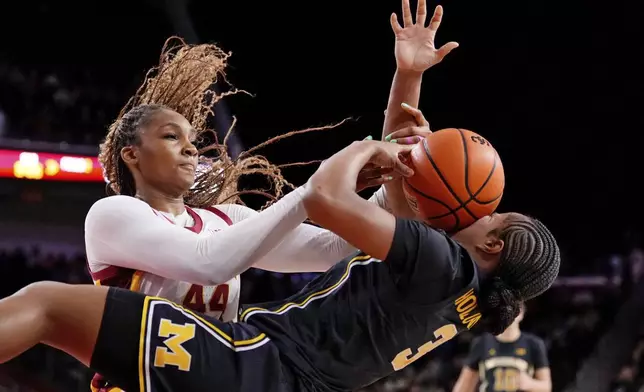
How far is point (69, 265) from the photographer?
1216 cm

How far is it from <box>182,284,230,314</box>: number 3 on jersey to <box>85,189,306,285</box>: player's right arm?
8.4 inches

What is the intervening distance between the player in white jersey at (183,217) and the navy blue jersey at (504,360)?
11.8 feet

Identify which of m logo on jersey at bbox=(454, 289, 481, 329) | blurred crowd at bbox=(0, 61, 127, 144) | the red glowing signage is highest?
blurred crowd at bbox=(0, 61, 127, 144)

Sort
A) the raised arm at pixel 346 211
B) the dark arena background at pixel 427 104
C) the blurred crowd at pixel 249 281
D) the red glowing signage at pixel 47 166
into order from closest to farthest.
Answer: the raised arm at pixel 346 211, the red glowing signage at pixel 47 166, the blurred crowd at pixel 249 281, the dark arena background at pixel 427 104

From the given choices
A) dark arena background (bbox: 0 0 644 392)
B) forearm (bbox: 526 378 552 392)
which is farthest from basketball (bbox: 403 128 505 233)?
dark arena background (bbox: 0 0 644 392)

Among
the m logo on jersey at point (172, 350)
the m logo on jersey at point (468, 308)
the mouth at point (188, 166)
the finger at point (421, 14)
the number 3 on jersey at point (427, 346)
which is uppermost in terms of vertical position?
the finger at point (421, 14)

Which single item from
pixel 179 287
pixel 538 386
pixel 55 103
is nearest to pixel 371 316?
pixel 179 287

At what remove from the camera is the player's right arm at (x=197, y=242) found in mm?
2627

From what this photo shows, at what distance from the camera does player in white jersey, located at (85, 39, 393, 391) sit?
8.68 feet

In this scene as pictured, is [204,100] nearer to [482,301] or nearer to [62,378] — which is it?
[482,301]

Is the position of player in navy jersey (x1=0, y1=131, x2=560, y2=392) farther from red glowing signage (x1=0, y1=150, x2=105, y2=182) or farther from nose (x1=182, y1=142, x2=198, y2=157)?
red glowing signage (x1=0, y1=150, x2=105, y2=182)

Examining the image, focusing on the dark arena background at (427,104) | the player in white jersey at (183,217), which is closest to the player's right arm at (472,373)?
the player in white jersey at (183,217)

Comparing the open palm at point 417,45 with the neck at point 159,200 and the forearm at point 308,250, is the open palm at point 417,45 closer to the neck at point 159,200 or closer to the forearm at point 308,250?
the forearm at point 308,250

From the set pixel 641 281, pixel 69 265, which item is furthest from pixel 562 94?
pixel 69 265
